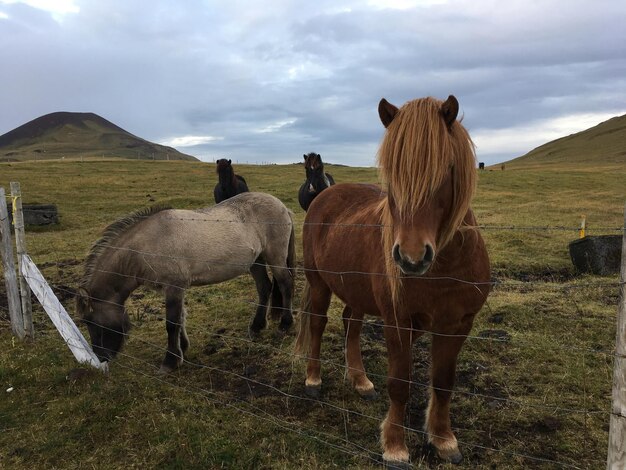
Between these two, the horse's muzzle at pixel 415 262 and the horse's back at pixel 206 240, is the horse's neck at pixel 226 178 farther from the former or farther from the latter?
the horse's muzzle at pixel 415 262

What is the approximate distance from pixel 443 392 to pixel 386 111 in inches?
82.7

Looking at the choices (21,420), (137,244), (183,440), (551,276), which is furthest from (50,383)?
(551,276)

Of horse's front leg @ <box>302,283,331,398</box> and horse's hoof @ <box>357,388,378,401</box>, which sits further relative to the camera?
horse's front leg @ <box>302,283,331,398</box>

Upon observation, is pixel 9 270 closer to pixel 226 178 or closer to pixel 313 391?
pixel 313 391

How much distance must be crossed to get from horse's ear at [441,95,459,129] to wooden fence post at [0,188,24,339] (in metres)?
5.29

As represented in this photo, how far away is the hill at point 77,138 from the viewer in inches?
5384

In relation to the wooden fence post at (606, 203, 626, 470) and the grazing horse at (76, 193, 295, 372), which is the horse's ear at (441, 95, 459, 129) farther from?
the grazing horse at (76, 193, 295, 372)

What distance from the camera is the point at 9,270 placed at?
531 cm

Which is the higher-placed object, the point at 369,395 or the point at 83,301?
the point at 83,301

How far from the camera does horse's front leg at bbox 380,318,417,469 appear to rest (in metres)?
2.80

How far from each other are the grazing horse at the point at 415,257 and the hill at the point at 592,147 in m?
75.8

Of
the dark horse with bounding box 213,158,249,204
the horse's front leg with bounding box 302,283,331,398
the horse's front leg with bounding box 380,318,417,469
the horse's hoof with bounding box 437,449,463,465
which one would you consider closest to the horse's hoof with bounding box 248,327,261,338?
the horse's front leg with bounding box 302,283,331,398

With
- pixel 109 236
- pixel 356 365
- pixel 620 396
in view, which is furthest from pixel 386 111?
pixel 109 236

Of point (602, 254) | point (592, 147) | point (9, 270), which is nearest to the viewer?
point (9, 270)
